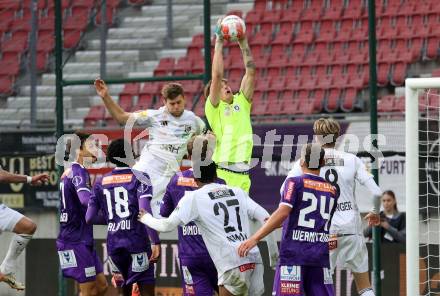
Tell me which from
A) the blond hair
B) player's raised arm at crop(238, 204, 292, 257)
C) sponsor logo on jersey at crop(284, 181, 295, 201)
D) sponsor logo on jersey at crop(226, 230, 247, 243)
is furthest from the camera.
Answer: the blond hair

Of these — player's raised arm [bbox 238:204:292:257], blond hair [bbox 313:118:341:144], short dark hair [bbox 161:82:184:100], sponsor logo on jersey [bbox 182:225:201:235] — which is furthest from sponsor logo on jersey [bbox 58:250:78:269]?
player's raised arm [bbox 238:204:292:257]

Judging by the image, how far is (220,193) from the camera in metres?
9.52

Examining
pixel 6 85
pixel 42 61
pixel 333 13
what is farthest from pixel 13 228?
pixel 333 13

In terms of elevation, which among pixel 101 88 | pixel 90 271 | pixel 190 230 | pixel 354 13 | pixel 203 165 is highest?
pixel 354 13

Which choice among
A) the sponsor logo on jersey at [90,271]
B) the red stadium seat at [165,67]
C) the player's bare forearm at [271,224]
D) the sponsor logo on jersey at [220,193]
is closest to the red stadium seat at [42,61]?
the red stadium seat at [165,67]

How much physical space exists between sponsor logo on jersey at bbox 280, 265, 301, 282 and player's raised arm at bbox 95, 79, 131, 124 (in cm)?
263

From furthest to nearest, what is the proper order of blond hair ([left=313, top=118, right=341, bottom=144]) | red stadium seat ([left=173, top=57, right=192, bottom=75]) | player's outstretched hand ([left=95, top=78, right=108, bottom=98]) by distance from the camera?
red stadium seat ([left=173, top=57, right=192, bottom=75]) < player's outstretched hand ([left=95, top=78, right=108, bottom=98]) < blond hair ([left=313, top=118, right=341, bottom=144])

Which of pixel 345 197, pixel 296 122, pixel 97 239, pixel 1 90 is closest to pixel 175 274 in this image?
pixel 97 239

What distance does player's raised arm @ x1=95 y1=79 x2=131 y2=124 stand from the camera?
10.9 meters

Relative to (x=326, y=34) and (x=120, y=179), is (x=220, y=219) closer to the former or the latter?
(x=120, y=179)

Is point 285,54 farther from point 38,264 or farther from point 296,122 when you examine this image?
point 38,264

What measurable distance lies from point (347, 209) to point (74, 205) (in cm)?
303

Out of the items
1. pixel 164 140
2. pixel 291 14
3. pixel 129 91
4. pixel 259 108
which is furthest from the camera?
pixel 291 14

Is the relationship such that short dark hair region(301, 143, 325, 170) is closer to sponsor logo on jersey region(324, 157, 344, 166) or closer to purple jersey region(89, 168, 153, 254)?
sponsor logo on jersey region(324, 157, 344, 166)
